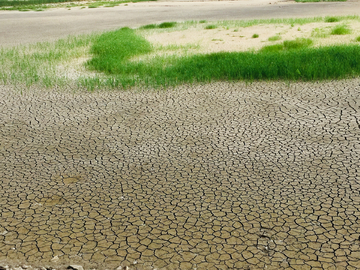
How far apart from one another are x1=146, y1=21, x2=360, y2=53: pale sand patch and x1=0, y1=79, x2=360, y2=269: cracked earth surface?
10.9 ft

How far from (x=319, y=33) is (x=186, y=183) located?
21.5ft

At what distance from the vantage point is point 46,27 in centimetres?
1146

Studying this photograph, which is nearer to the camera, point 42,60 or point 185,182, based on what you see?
point 185,182

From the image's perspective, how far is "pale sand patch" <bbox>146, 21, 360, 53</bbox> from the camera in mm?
7090

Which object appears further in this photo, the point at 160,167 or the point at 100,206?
the point at 160,167

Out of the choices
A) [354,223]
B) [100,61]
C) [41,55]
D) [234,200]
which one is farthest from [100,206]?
[41,55]

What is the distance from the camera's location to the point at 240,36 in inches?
325

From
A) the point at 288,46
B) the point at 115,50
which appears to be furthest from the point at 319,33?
the point at 115,50

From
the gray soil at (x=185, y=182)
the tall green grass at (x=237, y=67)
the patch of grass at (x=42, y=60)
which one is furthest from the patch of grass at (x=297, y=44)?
the patch of grass at (x=42, y=60)

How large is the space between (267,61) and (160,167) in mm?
3105

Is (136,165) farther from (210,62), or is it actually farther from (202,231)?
(210,62)

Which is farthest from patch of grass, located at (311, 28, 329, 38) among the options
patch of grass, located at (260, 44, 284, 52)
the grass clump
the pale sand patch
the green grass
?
the grass clump

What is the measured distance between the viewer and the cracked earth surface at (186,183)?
1773 millimetres

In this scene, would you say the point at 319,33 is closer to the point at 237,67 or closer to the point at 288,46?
the point at 288,46
